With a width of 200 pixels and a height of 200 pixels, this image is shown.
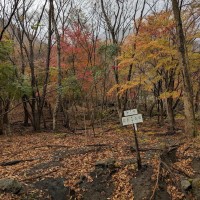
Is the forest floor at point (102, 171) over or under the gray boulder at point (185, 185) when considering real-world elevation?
over

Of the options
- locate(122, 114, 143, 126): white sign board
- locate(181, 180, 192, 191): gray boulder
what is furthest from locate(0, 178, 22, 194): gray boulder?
locate(181, 180, 192, 191): gray boulder

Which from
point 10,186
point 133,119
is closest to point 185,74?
point 133,119

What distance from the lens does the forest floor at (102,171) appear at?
22.3ft

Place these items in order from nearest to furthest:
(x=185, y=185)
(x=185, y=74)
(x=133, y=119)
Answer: (x=185, y=185) → (x=133, y=119) → (x=185, y=74)

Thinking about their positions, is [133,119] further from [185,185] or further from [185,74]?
[185,74]

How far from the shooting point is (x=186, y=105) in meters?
10.9

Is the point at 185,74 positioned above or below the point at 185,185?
above

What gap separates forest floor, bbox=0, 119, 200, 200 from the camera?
267 inches

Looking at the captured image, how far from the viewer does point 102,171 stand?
25.9ft

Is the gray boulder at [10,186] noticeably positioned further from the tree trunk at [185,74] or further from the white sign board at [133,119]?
the tree trunk at [185,74]

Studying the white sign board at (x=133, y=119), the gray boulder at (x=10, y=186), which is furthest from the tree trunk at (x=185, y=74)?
the gray boulder at (x=10, y=186)

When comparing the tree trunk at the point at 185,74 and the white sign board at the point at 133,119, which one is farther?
the tree trunk at the point at 185,74

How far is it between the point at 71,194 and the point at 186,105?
6.77m

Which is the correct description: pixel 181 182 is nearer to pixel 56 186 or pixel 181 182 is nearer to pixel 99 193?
pixel 99 193
